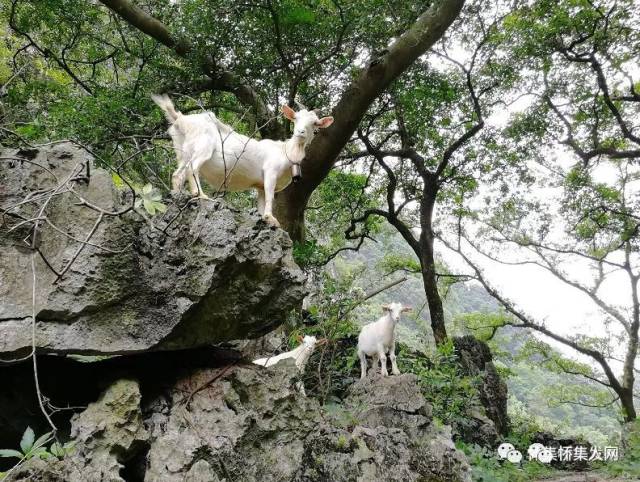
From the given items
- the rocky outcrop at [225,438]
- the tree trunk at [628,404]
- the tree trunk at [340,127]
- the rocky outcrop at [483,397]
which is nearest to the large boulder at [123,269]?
the rocky outcrop at [225,438]

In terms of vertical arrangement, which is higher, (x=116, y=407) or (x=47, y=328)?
(x=47, y=328)

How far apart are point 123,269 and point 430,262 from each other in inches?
387

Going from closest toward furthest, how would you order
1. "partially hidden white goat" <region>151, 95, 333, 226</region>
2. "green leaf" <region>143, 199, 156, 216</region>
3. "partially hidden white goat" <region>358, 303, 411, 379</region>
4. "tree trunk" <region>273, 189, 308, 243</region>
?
→ 1. "green leaf" <region>143, 199, 156, 216</region>
2. "partially hidden white goat" <region>151, 95, 333, 226</region>
3. "partially hidden white goat" <region>358, 303, 411, 379</region>
4. "tree trunk" <region>273, 189, 308, 243</region>

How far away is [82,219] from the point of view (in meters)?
3.48

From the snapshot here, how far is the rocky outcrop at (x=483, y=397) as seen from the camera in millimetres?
8773

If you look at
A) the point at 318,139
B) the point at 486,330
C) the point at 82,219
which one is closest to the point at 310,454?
the point at 82,219

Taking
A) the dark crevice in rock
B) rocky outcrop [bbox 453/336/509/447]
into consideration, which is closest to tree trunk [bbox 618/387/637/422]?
rocky outcrop [bbox 453/336/509/447]

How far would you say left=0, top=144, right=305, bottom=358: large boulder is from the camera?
10.4 ft

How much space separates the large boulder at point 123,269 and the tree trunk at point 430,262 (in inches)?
337

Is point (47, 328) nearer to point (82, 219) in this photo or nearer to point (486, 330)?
point (82, 219)

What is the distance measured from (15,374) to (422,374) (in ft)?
20.3

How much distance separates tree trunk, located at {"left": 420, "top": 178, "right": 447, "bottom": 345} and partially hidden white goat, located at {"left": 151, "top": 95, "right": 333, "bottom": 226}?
8041 millimetres

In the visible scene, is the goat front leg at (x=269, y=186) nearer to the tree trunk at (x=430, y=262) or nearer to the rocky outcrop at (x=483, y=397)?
the rocky outcrop at (x=483, y=397)

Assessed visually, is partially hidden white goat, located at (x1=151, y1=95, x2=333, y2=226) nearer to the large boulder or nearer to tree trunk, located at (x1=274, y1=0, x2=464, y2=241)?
the large boulder
